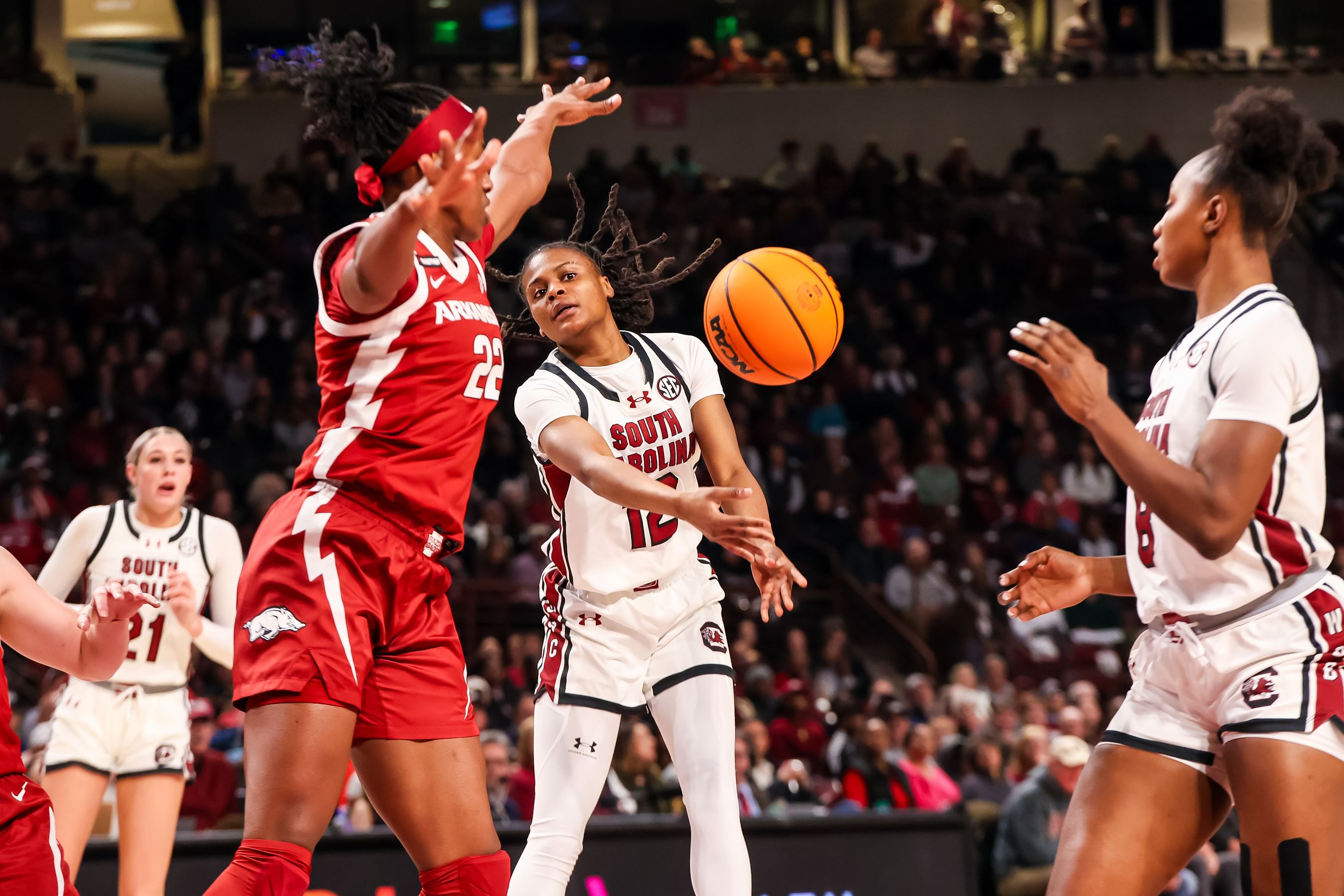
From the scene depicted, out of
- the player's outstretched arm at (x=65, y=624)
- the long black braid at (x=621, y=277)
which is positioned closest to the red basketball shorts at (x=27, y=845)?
the player's outstretched arm at (x=65, y=624)

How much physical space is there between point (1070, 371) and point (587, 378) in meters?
1.78

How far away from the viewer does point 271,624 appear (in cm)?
314

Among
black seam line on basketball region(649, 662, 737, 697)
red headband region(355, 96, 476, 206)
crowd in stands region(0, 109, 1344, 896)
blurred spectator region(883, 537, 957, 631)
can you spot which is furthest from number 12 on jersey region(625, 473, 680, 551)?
blurred spectator region(883, 537, 957, 631)

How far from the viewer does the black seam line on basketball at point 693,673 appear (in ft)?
13.4

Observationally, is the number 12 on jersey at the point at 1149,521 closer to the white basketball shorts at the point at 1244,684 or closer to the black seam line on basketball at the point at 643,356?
the white basketball shorts at the point at 1244,684

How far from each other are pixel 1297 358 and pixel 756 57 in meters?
16.4

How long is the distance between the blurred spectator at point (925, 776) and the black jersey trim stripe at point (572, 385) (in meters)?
5.84

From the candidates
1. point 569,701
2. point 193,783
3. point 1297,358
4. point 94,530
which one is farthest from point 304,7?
point 1297,358

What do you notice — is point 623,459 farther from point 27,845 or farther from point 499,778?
point 499,778

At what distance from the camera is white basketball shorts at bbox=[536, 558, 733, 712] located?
163 inches

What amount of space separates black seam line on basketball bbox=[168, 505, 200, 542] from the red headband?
2715 mm

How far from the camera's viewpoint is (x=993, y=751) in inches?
378

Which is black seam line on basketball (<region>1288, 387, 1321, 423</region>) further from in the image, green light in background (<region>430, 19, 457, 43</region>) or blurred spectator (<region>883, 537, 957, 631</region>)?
green light in background (<region>430, 19, 457, 43</region>)

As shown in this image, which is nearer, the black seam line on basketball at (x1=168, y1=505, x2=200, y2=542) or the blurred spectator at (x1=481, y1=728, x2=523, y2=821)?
the black seam line on basketball at (x1=168, y1=505, x2=200, y2=542)
